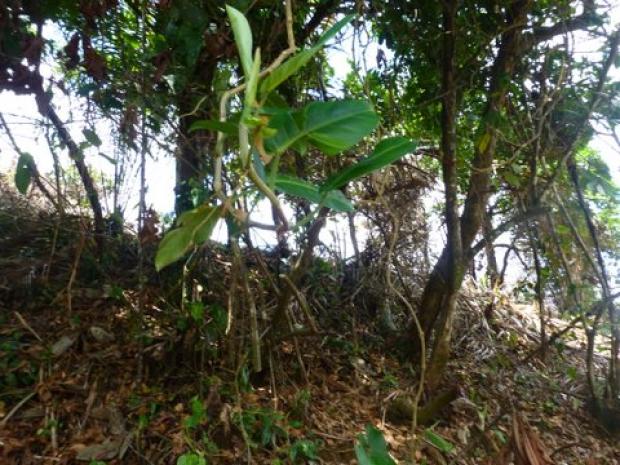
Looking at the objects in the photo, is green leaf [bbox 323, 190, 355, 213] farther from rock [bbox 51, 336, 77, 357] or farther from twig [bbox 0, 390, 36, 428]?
rock [bbox 51, 336, 77, 357]

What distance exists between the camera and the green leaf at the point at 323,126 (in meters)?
0.96

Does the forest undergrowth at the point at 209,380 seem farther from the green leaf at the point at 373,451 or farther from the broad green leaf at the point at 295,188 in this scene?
the broad green leaf at the point at 295,188

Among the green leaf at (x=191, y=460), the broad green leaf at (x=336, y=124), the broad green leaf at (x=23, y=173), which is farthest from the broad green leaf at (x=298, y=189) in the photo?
the broad green leaf at (x=23, y=173)

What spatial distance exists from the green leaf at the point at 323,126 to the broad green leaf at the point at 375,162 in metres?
0.05

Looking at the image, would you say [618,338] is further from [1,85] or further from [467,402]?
[1,85]

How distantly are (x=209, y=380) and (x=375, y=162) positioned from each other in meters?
2.01

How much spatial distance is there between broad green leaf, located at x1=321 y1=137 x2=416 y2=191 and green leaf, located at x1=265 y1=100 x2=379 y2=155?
50 mm

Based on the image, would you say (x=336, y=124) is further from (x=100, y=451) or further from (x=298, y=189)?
(x=100, y=451)

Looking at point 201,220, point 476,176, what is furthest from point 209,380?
point 476,176

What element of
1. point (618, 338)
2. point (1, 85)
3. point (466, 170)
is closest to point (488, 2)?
point (466, 170)

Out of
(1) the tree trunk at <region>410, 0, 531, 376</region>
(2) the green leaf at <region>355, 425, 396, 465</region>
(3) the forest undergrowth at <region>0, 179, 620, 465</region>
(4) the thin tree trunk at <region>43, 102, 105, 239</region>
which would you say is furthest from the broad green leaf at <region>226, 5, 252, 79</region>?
(1) the tree trunk at <region>410, 0, 531, 376</region>

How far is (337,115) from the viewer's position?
100cm

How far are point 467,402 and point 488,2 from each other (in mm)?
2464

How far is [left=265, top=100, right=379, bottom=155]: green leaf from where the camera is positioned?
0.96 metres
